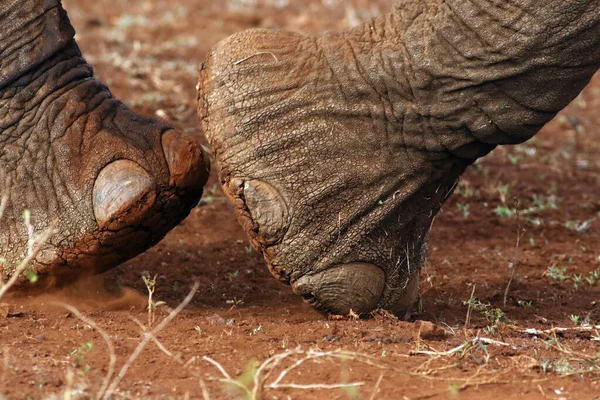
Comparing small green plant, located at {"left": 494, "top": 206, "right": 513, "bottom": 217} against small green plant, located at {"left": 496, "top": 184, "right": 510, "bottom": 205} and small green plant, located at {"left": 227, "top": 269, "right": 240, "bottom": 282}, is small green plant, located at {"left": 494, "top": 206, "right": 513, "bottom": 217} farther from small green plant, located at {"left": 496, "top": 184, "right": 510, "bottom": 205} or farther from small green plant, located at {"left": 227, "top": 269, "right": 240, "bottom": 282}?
small green plant, located at {"left": 227, "top": 269, "right": 240, "bottom": 282}

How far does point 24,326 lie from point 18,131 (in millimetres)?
664

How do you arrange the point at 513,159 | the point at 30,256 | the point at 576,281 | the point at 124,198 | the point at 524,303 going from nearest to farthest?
the point at 30,256 → the point at 124,198 → the point at 524,303 → the point at 576,281 → the point at 513,159

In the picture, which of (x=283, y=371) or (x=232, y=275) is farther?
(x=232, y=275)

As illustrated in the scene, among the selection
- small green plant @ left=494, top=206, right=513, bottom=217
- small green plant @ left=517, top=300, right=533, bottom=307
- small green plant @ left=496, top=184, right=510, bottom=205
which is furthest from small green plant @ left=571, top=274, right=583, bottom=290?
small green plant @ left=496, top=184, right=510, bottom=205

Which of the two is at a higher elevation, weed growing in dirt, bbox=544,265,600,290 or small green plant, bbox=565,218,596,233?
small green plant, bbox=565,218,596,233

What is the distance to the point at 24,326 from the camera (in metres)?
3.14

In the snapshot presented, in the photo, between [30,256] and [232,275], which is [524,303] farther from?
[30,256]

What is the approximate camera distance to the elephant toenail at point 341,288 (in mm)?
A: 3346

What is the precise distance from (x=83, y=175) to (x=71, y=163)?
64 millimetres

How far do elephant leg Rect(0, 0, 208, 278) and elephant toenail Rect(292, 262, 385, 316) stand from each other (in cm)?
46

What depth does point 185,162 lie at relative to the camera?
3.32m

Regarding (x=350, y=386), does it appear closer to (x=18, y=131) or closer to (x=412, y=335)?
(x=412, y=335)

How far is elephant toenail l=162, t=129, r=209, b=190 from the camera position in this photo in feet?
10.8

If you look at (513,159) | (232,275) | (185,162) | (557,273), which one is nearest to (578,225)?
(557,273)
